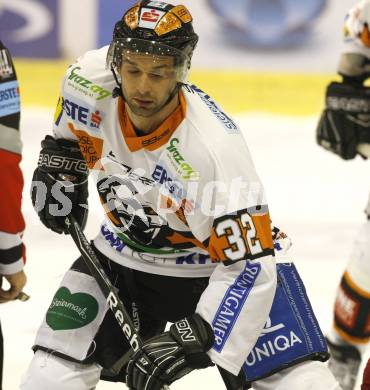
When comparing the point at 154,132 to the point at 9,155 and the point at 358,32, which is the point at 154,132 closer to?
the point at 9,155

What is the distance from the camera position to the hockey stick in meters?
2.66

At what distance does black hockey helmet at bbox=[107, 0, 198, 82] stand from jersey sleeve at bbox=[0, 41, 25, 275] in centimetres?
27

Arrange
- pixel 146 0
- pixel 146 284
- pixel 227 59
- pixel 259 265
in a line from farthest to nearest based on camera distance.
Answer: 1. pixel 227 59
2. pixel 146 284
3. pixel 146 0
4. pixel 259 265

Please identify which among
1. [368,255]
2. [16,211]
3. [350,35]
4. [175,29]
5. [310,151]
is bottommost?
[310,151]

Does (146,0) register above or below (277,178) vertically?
above

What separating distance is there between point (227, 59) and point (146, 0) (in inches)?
162

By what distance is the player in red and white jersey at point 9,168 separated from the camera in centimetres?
272

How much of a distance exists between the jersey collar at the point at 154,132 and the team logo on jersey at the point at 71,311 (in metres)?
0.42

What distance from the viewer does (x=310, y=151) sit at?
19.1 feet

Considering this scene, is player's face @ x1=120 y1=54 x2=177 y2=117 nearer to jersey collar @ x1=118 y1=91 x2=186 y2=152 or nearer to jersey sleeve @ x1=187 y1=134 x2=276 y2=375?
jersey collar @ x1=118 y1=91 x2=186 y2=152

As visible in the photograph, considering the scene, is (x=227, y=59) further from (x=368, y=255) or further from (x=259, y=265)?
(x=259, y=265)

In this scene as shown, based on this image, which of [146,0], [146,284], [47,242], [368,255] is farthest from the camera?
[47,242]

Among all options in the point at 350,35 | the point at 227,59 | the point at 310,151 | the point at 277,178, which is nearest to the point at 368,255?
the point at 350,35

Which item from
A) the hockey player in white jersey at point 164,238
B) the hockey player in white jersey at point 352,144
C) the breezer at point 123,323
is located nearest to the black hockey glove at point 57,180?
the hockey player in white jersey at point 164,238
